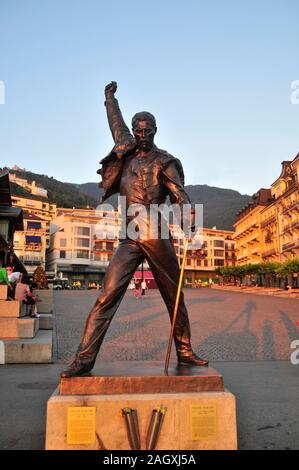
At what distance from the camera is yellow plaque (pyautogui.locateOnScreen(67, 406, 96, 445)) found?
10.4 feet

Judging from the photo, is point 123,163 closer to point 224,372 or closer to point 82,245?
point 224,372

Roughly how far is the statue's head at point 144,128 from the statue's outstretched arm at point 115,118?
0.35m

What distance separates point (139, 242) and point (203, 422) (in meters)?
1.63

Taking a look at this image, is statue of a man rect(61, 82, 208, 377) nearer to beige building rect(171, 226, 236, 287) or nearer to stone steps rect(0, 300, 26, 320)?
stone steps rect(0, 300, 26, 320)

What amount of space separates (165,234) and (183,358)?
1.17 metres

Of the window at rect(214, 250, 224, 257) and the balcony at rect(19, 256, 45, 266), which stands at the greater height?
the window at rect(214, 250, 224, 257)

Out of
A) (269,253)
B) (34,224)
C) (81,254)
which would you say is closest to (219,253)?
(81,254)

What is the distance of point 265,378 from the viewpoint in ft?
21.5

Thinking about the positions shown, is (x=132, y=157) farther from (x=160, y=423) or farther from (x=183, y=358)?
(x=160, y=423)

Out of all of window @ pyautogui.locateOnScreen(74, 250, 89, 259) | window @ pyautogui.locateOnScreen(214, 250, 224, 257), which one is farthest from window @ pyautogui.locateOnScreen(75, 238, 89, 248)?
window @ pyautogui.locateOnScreen(214, 250, 224, 257)

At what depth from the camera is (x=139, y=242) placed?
3951 mm

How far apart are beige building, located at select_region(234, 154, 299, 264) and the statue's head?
5293 centimetres

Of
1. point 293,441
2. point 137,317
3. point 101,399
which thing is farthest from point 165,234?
point 137,317

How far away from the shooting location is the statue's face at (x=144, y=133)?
13.4ft
